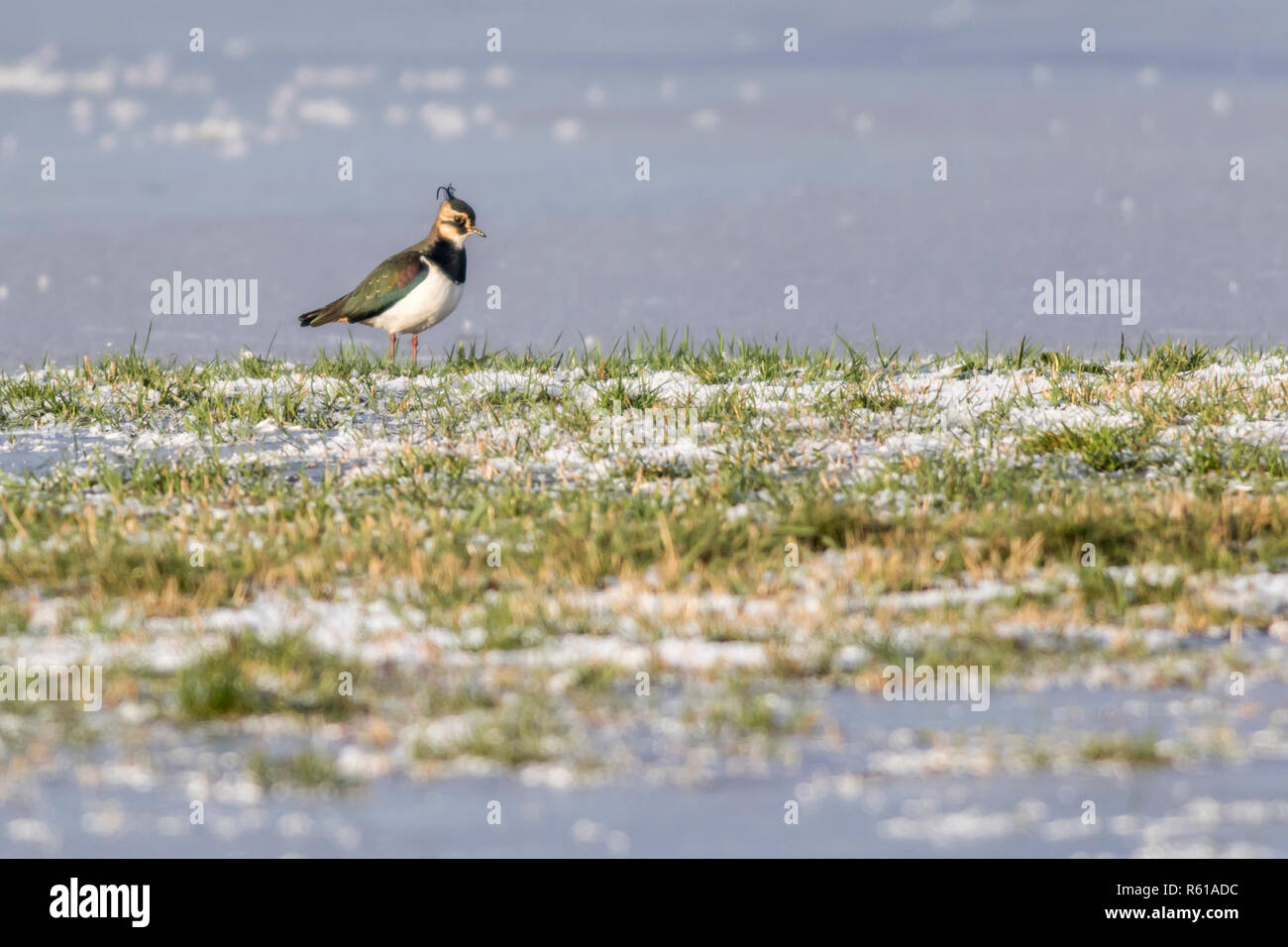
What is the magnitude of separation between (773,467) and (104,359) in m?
5.77

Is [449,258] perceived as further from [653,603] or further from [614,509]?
[653,603]

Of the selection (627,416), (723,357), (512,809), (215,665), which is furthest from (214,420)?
(512,809)

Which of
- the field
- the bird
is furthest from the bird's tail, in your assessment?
the field

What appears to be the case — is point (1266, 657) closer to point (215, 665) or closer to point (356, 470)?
point (215, 665)

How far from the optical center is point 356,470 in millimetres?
8500

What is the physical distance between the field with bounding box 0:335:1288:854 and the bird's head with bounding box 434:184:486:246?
3.54 feet

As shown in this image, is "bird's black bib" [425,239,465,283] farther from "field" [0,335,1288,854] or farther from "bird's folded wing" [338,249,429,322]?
"field" [0,335,1288,854]

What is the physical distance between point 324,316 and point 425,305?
136cm

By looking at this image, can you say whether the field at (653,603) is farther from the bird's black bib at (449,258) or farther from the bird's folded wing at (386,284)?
the bird's black bib at (449,258)

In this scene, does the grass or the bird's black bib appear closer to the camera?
the grass

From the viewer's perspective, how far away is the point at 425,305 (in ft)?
36.1

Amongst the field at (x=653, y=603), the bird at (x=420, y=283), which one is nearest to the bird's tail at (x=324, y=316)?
the bird at (x=420, y=283)

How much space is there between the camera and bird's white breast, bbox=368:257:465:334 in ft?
36.0

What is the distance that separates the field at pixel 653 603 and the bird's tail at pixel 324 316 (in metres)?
0.90
